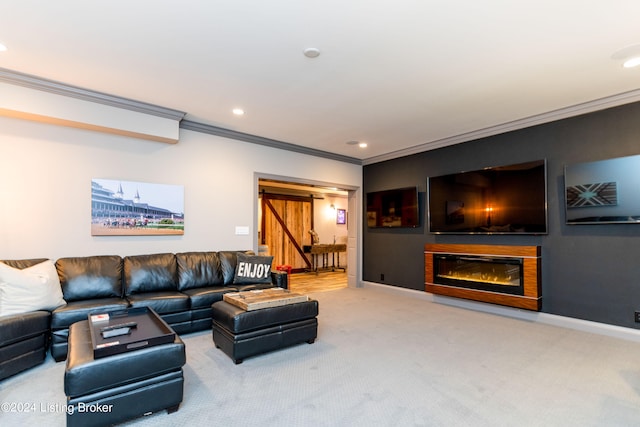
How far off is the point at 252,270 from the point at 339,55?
9.41ft

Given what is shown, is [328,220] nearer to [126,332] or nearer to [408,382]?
[408,382]

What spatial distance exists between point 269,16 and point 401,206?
169 inches

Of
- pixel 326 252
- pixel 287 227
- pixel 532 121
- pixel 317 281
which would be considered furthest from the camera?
pixel 326 252

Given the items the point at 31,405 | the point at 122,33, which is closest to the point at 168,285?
the point at 31,405

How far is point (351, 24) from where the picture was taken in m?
2.32

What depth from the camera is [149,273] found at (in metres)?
3.74

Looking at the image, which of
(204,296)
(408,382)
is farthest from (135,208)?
(408,382)

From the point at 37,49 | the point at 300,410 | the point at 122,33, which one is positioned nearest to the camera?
the point at 300,410

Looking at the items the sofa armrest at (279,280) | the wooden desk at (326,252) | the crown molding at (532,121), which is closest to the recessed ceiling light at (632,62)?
the crown molding at (532,121)

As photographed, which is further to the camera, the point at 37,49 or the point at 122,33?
the point at 37,49

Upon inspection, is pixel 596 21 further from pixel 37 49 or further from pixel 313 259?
pixel 313 259

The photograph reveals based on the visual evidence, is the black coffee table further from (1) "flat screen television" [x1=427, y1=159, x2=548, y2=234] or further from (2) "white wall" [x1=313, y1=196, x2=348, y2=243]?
(2) "white wall" [x1=313, y1=196, x2=348, y2=243]

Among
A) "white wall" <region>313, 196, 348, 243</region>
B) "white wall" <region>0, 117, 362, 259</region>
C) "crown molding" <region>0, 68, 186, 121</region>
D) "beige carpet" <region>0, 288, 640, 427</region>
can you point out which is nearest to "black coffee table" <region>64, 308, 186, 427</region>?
"beige carpet" <region>0, 288, 640, 427</region>

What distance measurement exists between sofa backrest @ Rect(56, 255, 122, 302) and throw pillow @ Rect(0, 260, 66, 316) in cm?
22
